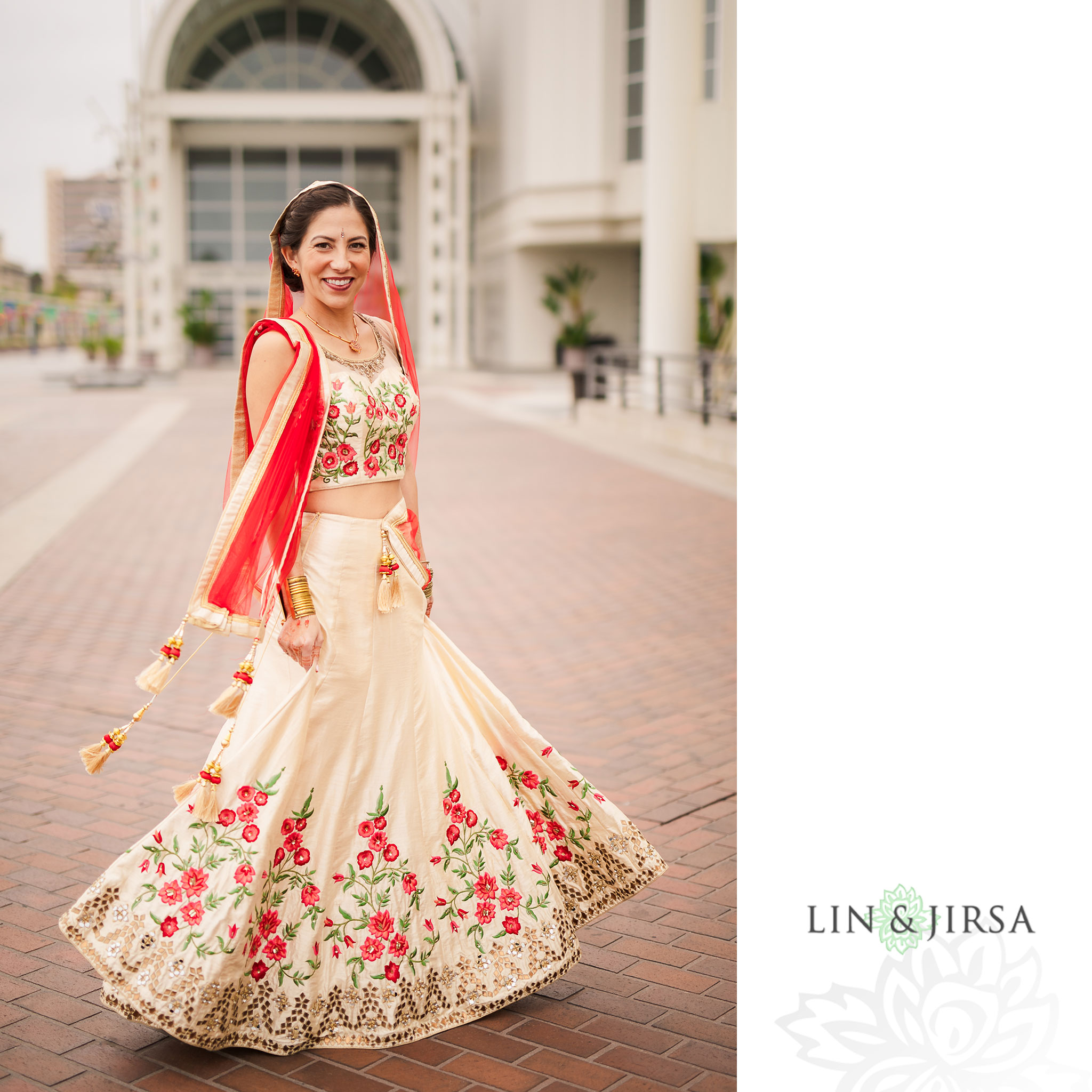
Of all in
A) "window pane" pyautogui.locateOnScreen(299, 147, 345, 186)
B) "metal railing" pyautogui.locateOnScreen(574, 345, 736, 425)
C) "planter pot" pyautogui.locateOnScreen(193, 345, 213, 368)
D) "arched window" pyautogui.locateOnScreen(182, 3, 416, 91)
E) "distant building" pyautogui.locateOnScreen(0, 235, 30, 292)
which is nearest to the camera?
"metal railing" pyautogui.locateOnScreen(574, 345, 736, 425)

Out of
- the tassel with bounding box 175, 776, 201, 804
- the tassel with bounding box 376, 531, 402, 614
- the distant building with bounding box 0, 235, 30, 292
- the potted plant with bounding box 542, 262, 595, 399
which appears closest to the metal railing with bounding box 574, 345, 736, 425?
the potted plant with bounding box 542, 262, 595, 399

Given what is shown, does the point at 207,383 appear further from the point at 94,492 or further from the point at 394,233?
the point at 94,492

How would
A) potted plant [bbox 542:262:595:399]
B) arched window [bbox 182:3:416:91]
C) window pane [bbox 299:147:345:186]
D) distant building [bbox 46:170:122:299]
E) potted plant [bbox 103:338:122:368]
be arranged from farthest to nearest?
window pane [bbox 299:147:345:186] < distant building [bbox 46:170:122:299] < arched window [bbox 182:3:416:91] < potted plant [bbox 103:338:122:368] < potted plant [bbox 542:262:595:399]

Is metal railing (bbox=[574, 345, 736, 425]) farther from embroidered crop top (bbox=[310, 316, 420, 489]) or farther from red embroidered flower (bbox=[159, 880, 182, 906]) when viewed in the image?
red embroidered flower (bbox=[159, 880, 182, 906])

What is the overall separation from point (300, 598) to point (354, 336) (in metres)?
0.58

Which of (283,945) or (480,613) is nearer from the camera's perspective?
(283,945)

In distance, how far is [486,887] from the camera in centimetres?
269

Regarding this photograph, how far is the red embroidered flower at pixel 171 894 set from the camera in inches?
97.5

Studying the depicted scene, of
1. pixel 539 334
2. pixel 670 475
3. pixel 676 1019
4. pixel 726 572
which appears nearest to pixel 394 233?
pixel 539 334

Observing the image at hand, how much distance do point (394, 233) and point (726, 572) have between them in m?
35.0

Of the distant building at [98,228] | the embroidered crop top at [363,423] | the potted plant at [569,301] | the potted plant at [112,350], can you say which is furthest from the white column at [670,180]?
the distant building at [98,228]

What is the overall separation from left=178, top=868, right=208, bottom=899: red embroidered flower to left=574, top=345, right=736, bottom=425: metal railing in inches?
465

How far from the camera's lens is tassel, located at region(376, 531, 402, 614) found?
8.70 feet
